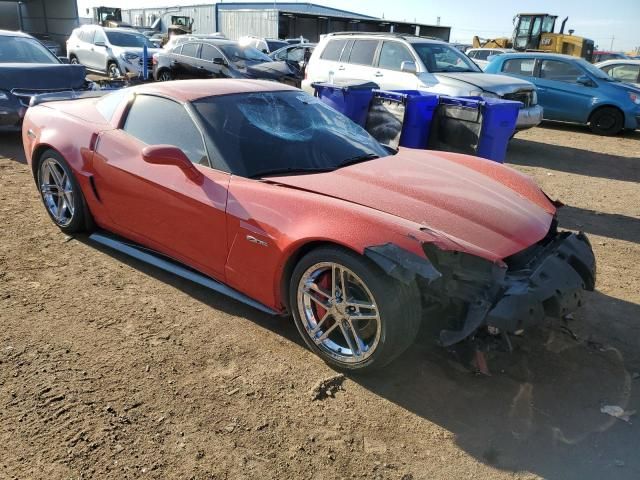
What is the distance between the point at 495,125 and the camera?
6.12 metres

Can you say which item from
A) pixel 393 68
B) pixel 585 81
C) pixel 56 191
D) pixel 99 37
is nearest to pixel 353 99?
pixel 393 68

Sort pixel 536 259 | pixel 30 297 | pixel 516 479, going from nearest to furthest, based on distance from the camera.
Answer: pixel 516 479 → pixel 536 259 → pixel 30 297

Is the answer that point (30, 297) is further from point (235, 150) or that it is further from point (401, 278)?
point (401, 278)

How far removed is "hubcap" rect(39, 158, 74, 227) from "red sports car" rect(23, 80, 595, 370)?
3 cm

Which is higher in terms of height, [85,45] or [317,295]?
[85,45]

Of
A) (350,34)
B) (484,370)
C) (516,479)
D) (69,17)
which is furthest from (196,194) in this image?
(69,17)

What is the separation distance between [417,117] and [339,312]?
4255 mm

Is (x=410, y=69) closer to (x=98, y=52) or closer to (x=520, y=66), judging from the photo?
(x=520, y=66)

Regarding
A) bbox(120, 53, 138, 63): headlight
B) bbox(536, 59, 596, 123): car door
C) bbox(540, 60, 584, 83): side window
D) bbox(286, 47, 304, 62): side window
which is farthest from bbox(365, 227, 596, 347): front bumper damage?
bbox(286, 47, 304, 62): side window

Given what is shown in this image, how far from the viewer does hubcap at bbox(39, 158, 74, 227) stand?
14.1 feet

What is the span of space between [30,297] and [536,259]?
10.5 feet

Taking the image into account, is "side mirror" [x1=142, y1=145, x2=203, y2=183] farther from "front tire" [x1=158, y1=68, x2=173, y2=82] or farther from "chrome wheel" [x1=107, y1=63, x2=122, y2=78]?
"chrome wheel" [x1=107, y1=63, x2=122, y2=78]

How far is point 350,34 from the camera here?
9.91 m

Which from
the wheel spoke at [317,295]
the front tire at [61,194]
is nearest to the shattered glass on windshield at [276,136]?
the wheel spoke at [317,295]
